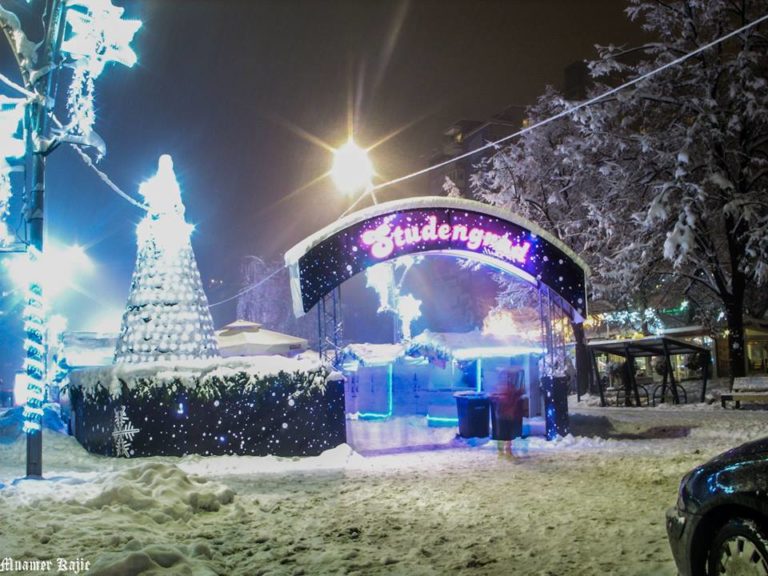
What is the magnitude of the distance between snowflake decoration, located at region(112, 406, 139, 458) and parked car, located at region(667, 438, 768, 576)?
1075 cm

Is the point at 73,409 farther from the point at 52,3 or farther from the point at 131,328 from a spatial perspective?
the point at 52,3

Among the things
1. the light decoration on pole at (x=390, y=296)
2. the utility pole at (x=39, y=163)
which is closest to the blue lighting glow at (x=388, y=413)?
A: the light decoration on pole at (x=390, y=296)

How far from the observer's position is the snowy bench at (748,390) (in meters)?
18.8

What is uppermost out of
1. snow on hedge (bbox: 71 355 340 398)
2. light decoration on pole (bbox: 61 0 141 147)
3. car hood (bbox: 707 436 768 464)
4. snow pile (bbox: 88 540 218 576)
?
light decoration on pole (bbox: 61 0 141 147)

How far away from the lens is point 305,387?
42.5 ft

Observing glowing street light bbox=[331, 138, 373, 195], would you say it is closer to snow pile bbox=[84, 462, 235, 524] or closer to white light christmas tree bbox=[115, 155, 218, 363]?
white light christmas tree bbox=[115, 155, 218, 363]

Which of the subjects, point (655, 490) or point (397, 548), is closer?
point (397, 548)

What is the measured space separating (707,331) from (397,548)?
31729mm

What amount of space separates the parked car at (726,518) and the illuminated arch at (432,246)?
30.6ft

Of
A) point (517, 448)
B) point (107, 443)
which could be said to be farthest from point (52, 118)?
point (517, 448)

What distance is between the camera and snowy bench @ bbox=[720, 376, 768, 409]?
18.8 meters

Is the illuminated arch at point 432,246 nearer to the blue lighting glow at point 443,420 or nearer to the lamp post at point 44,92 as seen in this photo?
the lamp post at point 44,92

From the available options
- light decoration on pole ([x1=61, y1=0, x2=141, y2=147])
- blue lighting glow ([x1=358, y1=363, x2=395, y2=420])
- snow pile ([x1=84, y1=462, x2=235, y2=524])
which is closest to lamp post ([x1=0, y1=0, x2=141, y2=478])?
light decoration on pole ([x1=61, y1=0, x2=141, y2=147])

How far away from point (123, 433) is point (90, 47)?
715 cm
